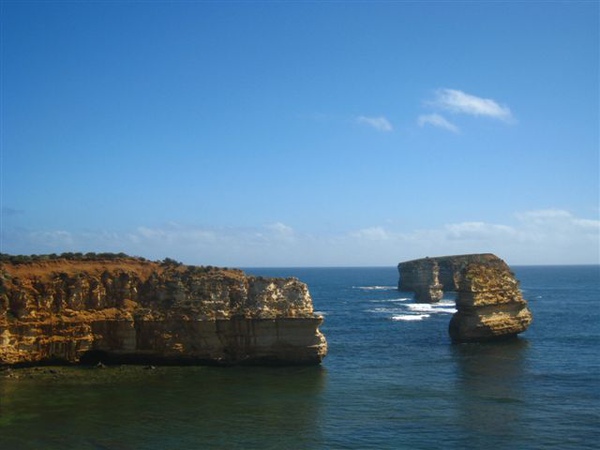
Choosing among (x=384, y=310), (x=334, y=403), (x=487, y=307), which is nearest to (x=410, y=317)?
(x=384, y=310)

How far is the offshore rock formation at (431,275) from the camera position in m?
110

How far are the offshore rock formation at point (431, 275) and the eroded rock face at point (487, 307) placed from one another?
49.5m

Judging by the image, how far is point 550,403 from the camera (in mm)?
34344

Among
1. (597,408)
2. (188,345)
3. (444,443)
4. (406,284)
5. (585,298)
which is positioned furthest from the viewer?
(406,284)

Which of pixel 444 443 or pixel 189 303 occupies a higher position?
pixel 189 303

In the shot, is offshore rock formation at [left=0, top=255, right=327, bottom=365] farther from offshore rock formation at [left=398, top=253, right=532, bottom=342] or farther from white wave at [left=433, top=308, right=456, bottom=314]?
white wave at [left=433, top=308, right=456, bottom=314]

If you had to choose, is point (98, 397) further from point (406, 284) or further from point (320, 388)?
point (406, 284)

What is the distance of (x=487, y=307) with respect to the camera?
55031mm

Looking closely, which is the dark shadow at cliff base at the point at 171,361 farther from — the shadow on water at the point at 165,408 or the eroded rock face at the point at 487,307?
the eroded rock face at the point at 487,307

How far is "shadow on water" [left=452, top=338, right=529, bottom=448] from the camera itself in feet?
94.2

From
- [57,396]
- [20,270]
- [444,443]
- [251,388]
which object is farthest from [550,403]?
[20,270]

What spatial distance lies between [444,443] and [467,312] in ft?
97.2

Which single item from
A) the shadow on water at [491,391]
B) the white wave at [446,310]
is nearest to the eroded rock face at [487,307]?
the shadow on water at [491,391]

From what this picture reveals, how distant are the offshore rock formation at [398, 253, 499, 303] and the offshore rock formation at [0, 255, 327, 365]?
68534mm
